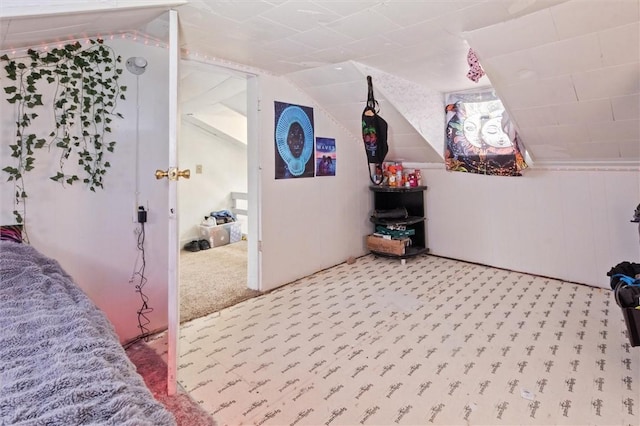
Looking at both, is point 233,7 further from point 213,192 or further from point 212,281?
point 213,192

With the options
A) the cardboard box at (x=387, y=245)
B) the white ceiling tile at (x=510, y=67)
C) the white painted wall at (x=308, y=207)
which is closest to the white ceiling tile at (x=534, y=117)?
the white ceiling tile at (x=510, y=67)

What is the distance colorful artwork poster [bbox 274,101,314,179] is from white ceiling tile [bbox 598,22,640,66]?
2346 millimetres

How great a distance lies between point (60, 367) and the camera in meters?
0.83

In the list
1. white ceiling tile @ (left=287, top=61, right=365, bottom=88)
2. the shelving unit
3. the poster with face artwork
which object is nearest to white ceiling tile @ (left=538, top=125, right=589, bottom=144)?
the poster with face artwork

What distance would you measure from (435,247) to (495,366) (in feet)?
7.79

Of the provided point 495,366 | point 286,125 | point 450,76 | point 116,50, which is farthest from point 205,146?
point 495,366

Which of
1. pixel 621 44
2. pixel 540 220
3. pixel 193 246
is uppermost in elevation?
pixel 621 44

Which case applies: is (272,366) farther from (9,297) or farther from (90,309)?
(9,297)

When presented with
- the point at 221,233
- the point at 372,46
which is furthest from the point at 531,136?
the point at 221,233

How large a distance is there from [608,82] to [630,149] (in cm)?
92

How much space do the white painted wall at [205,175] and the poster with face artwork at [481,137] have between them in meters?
3.12

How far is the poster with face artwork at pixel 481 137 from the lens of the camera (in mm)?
3266

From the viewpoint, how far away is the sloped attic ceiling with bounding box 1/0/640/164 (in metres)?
1.69

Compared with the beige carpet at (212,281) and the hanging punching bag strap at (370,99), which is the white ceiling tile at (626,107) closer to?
the hanging punching bag strap at (370,99)
